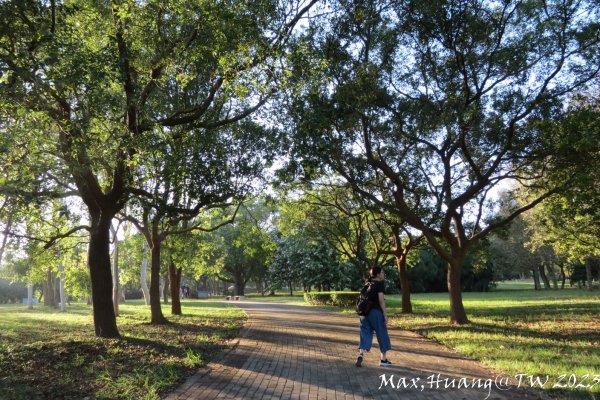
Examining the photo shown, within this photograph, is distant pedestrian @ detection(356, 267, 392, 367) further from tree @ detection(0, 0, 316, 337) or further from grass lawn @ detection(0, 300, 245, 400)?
tree @ detection(0, 0, 316, 337)

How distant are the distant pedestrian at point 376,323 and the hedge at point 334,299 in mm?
20705

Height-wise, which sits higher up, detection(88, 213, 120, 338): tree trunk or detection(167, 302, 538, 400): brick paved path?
detection(88, 213, 120, 338): tree trunk

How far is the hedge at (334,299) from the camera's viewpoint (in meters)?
29.1

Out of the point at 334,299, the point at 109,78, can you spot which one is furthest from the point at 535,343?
the point at 334,299

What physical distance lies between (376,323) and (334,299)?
74.5 feet

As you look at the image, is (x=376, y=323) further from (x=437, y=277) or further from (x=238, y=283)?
(x=238, y=283)

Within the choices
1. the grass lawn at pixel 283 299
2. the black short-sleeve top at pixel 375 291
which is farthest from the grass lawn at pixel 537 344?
the grass lawn at pixel 283 299

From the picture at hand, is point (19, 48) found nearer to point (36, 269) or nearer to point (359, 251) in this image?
point (36, 269)

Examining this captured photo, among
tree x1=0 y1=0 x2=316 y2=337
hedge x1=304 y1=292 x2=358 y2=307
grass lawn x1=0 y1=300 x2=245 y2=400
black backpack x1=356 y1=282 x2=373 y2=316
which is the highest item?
tree x1=0 y1=0 x2=316 y2=337

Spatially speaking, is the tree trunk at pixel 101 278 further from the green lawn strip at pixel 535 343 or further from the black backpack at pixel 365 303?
the green lawn strip at pixel 535 343

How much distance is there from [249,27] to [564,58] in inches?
341

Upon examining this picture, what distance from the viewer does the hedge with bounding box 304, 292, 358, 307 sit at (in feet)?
95.4

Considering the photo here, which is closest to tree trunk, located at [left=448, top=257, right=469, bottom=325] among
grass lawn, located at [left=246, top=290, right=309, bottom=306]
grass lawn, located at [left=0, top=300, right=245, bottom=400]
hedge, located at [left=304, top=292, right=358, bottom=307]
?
grass lawn, located at [left=0, top=300, right=245, bottom=400]

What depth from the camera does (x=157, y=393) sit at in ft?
20.8
